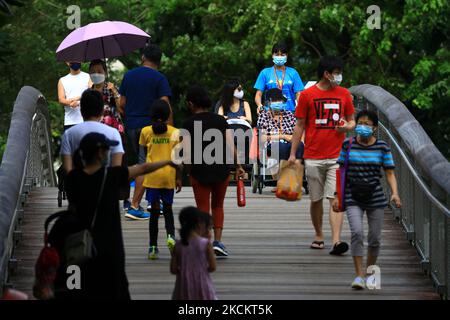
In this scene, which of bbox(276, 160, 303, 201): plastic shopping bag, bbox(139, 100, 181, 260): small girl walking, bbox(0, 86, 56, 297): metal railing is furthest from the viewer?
bbox(139, 100, 181, 260): small girl walking

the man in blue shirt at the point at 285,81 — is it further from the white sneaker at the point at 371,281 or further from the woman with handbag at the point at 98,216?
the woman with handbag at the point at 98,216

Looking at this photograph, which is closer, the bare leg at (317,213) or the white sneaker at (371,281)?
the white sneaker at (371,281)

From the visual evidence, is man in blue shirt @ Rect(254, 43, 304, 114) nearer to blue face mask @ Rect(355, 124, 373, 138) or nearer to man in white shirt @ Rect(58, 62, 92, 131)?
man in white shirt @ Rect(58, 62, 92, 131)

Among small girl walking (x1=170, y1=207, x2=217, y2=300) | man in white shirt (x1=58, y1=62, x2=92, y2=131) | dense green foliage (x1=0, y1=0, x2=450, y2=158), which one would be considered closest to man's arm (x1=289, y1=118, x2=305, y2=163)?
small girl walking (x1=170, y1=207, x2=217, y2=300)

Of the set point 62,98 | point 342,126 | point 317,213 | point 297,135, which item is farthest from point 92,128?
point 62,98

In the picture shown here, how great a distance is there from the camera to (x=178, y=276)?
34.2 feet

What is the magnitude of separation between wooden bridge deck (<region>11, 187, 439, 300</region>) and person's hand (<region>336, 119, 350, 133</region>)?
1.08 meters

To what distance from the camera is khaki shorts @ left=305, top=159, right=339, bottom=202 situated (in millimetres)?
14352

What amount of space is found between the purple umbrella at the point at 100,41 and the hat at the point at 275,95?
4.99 ft

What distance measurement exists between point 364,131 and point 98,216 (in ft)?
10.2

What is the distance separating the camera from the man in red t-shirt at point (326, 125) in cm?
1420

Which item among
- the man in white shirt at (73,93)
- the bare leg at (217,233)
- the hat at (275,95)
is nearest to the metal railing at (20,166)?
the man in white shirt at (73,93)
